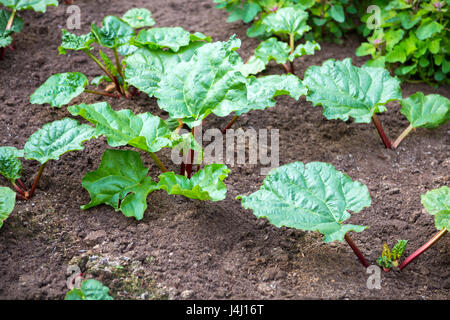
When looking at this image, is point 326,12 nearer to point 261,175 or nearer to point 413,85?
point 413,85

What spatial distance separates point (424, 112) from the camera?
3199 millimetres

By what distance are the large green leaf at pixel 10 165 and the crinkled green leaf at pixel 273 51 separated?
168 centimetres

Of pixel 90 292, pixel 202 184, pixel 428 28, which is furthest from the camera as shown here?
pixel 428 28

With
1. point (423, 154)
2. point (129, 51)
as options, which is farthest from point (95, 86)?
point (423, 154)

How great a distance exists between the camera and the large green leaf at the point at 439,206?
93.4 inches

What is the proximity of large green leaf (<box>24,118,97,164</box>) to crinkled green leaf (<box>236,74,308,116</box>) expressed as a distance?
895 mm

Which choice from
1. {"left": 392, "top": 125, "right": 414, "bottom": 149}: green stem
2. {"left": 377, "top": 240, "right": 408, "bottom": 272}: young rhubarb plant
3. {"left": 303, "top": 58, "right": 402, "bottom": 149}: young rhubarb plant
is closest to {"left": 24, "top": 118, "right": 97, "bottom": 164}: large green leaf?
{"left": 303, "top": 58, "right": 402, "bottom": 149}: young rhubarb plant

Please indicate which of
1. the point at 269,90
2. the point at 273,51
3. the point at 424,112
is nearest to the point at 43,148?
the point at 269,90

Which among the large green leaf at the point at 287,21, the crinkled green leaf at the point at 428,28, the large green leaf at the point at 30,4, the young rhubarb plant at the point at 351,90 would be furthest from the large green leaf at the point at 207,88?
the crinkled green leaf at the point at 428,28

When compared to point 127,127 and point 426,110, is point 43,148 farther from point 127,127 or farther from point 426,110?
point 426,110

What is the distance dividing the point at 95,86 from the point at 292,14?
4.92 feet

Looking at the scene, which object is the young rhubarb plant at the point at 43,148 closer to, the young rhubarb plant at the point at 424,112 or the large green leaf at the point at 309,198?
the large green leaf at the point at 309,198

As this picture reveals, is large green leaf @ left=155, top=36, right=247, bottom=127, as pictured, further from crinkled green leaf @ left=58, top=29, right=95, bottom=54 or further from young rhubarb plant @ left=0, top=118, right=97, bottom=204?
crinkled green leaf @ left=58, top=29, right=95, bottom=54

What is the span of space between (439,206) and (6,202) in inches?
83.5
